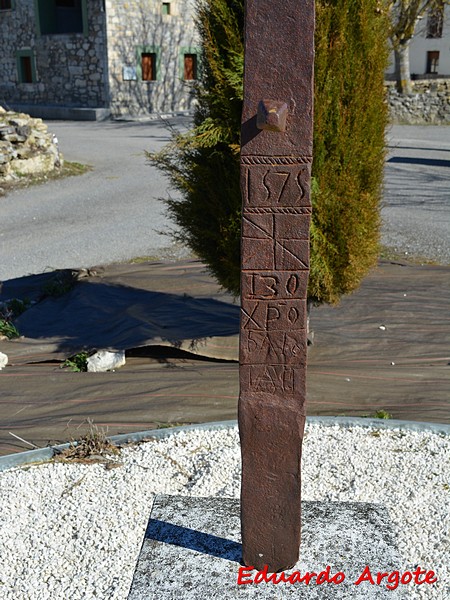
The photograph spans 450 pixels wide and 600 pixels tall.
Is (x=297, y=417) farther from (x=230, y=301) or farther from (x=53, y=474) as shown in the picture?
(x=230, y=301)

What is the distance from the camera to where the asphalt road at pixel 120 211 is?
342 inches

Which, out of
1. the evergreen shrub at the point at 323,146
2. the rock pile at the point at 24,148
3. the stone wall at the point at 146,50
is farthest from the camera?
the stone wall at the point at 146,50

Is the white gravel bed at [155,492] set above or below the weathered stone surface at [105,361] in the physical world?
below

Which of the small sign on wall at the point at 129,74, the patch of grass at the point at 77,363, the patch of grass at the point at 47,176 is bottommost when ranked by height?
the patch of grass at the point at 77,363

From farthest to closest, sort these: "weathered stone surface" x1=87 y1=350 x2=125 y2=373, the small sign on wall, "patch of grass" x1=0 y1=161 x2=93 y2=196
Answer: the small sign on wall < "patch of grass" x1=0 y1=161 x2=93 y2=196 < "weathered stone surface" x1=87 y1=350 x2=125 y2=373

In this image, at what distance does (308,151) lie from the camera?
2.71 m

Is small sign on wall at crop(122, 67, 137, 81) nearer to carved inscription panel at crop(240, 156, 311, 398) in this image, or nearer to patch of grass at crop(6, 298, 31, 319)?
patch of grass at crop(6, 298, 31, 319)

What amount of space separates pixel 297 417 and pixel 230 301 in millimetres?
3482

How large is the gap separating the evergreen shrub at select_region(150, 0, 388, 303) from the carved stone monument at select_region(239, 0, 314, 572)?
179 centimetres

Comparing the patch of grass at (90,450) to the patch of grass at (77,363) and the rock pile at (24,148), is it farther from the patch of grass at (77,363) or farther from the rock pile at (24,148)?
the rock pile at (24,148)

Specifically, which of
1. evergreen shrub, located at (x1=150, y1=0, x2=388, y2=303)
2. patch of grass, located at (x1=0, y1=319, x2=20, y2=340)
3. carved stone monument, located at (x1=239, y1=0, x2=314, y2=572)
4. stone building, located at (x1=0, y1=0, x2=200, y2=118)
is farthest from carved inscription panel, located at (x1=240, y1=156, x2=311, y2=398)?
stone building, located at (x1=0, y1=0, x2=200, y2=118)

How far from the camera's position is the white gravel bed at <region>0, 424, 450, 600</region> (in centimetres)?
325

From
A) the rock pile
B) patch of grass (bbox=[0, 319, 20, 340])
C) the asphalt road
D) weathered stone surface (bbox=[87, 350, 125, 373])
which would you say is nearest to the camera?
weathered stone surface (bbox=[87, 350, 125, 373])

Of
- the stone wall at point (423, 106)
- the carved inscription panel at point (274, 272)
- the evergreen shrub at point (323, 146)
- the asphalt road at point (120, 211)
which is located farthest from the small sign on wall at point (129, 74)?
the carved inscription panel at point (274, 272)
